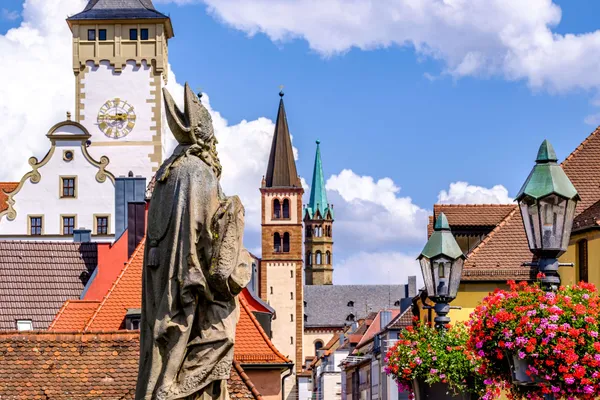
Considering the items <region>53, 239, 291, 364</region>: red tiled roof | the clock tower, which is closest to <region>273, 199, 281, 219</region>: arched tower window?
the clock tower

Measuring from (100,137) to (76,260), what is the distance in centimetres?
2100

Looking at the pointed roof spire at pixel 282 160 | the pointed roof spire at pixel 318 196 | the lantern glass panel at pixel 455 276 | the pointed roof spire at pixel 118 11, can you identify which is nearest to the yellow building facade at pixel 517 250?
the lantern glass panel at pixel 455 276

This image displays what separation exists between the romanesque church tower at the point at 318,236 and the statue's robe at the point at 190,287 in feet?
611

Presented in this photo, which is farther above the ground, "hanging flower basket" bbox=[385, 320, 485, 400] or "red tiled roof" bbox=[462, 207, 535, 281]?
"red tiled roof" bbox=[462, 207, 535, 281]

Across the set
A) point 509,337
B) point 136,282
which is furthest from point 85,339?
point 509,337

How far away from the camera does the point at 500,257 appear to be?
107ft

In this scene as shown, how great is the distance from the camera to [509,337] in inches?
452

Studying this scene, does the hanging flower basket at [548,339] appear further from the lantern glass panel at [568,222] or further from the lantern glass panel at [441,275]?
the lantern glass panel at [441,275]

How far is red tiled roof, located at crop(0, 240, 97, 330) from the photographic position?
44.6 metres

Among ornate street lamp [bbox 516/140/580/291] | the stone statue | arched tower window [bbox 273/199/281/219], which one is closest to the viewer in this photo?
the stone statue

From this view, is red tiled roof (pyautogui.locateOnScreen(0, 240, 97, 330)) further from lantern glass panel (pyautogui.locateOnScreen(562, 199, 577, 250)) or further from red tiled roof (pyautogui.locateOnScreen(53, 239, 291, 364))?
lantern glass panel (pyautogui.locateOnScreen(562, 199, 577, 250))

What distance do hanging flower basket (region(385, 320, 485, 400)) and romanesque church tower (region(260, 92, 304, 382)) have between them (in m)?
130

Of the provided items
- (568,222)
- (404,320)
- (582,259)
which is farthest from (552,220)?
(404,320)

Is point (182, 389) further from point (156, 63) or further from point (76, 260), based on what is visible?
point (156, 63)
